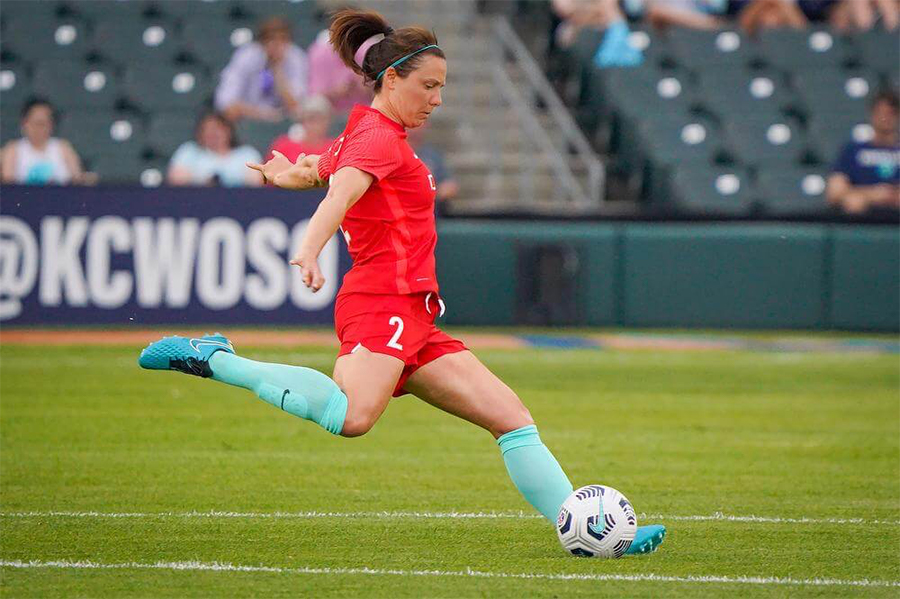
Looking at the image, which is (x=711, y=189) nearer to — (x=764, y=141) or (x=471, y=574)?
(x=764, y=141)

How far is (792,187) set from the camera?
1622 cm

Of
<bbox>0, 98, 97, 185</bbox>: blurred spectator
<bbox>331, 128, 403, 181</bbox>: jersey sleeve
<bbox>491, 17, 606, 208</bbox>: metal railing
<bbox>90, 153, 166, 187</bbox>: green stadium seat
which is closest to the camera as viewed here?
<bbox>331, 128, 403, 181</bbox>: jersey sleeve

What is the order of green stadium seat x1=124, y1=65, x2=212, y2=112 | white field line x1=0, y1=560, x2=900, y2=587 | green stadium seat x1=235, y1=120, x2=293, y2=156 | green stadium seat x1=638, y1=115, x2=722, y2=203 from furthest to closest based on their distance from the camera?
1. green stadium seat x1=124, y1=65, x2=212, y2=112
2. green stadium seat x1=638, y1=115, x2=722, y2=203
3. green stadium seat x1=235, y1=120, x2=293, y2=156
4. white field line x1=0, y1=560, x2=900, y2=587

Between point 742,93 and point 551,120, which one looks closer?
point 742,93

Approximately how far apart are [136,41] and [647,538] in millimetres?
13503

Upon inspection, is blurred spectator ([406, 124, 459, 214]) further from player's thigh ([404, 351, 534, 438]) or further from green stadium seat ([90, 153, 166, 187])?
player's thigh ([404, 351, 534, 438])

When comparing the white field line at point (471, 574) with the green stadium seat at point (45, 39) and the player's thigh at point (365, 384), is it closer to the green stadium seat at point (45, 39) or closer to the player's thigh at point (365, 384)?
the player's thigh at point (365, 384)

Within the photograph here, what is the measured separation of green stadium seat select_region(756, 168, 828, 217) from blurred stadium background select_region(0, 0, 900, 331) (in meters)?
0.02

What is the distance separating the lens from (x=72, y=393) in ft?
33.7

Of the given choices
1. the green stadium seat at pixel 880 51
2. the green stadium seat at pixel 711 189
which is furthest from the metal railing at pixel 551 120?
the green stadium seat at pixel 880 51

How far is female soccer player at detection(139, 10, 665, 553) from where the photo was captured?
5234 mm

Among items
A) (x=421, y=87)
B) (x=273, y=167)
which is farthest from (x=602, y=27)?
(x=421, y=87)

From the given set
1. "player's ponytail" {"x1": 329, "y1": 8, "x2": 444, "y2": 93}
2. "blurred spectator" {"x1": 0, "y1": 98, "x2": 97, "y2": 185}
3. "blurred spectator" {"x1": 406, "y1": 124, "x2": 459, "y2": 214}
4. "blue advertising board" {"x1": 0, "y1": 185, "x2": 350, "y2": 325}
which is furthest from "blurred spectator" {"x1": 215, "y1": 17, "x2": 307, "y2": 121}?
"player's ponytail" {"x1": 329, "y1": 8, "x2": 444, "y2": 93}

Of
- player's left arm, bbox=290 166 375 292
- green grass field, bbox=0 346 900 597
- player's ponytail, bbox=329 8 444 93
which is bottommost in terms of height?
green grass field, bbox=0 346 900 597
